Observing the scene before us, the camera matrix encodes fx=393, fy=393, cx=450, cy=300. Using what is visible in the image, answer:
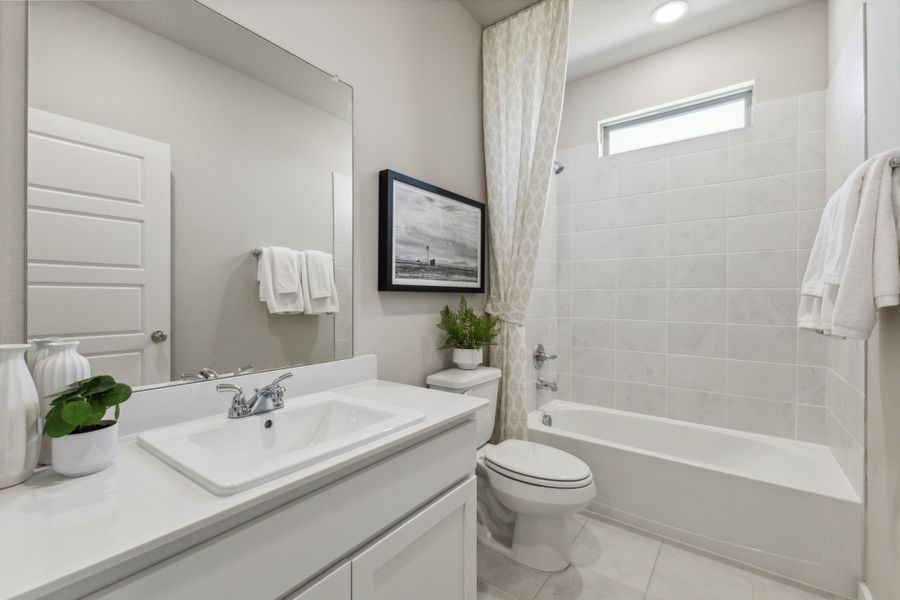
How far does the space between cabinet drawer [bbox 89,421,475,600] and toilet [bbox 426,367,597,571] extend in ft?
2.10

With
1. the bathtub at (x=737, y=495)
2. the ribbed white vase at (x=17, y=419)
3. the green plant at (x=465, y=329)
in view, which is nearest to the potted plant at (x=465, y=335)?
the green plant at (x=465, y=329)

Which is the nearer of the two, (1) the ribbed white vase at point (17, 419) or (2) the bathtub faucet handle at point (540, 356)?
(1) the ribbed white vase at point (17, 419)

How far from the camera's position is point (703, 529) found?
1809mm

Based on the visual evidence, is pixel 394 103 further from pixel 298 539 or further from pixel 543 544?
pixel 543 544

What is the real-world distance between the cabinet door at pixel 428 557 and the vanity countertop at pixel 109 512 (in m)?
0.23

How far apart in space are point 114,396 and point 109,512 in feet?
0.78

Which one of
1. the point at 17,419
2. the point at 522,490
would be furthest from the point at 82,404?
the point at 522,490

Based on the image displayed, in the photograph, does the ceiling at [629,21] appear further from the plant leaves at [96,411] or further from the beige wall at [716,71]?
the plant leaves at [96,411]

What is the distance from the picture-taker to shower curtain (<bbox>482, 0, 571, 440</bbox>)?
6.48 feet

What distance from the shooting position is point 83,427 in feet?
2.48

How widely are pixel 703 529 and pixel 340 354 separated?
1.82 m

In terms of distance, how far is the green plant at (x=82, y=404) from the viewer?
69 cm

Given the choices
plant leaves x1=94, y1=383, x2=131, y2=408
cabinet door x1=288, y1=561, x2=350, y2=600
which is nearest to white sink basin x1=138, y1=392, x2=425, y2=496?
plant leaves x1=94, y1=383, x2=131, y2=408

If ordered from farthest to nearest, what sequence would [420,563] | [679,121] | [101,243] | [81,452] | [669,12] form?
[679,121], [669,12], [420,563], [101,243], [81,452]
